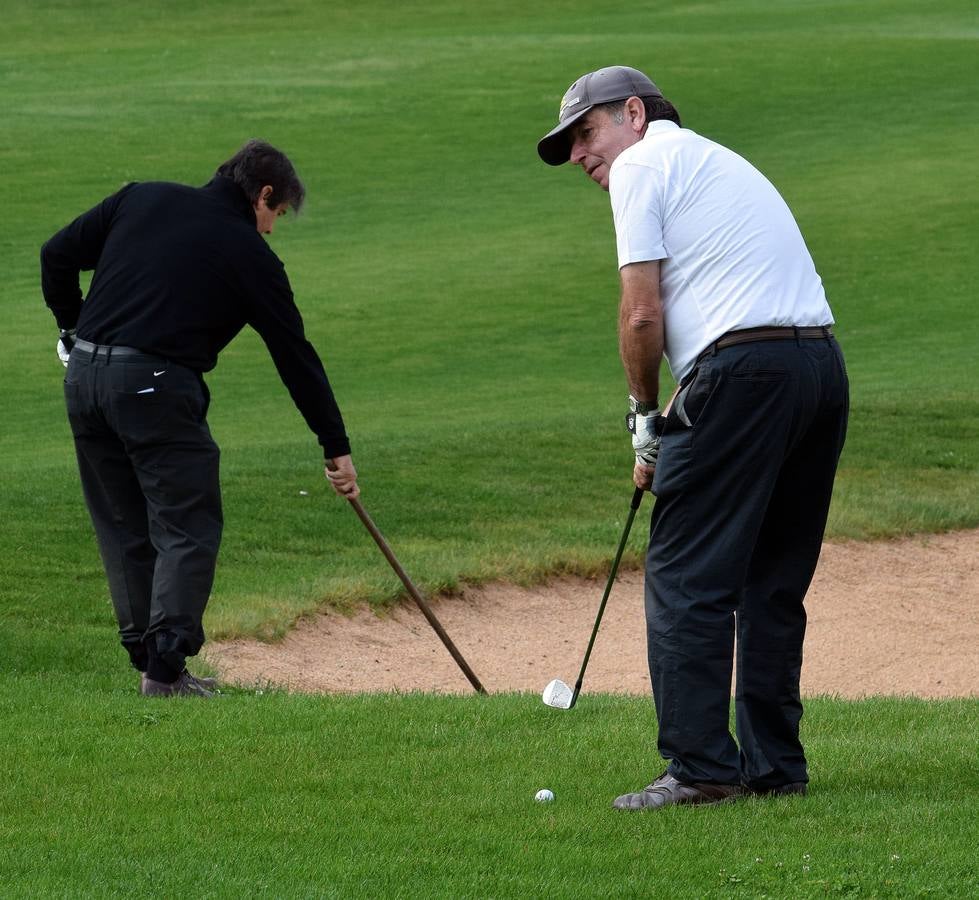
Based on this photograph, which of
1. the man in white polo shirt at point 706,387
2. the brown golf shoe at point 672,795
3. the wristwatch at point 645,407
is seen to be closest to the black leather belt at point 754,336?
the man in white polo shirt at point 706,387

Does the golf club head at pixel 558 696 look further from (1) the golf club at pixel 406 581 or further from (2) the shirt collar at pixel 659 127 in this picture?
(2) the shirt collar at pixel 659 127

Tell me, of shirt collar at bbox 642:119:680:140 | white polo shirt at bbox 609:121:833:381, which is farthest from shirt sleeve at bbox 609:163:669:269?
shirt collar at bbox 642:119:680:140

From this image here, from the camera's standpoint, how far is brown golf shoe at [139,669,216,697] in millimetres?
6695

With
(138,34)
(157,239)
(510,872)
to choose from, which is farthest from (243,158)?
(138,34)

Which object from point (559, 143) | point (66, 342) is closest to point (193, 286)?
point (66, 342)

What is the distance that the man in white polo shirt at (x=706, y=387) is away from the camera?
15.9 feet

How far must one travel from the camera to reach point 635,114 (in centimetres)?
510

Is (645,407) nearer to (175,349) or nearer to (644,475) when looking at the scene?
(644,475)

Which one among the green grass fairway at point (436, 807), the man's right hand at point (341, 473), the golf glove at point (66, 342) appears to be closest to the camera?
the green grass fairway at point (436, 807)

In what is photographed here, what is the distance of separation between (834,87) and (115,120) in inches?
615

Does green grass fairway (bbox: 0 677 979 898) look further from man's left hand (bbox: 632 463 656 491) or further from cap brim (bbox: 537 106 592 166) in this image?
cap brim (bbox: 537 106 592 166)

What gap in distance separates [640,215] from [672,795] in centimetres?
172

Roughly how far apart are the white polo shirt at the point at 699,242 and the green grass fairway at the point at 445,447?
1453 millimetres

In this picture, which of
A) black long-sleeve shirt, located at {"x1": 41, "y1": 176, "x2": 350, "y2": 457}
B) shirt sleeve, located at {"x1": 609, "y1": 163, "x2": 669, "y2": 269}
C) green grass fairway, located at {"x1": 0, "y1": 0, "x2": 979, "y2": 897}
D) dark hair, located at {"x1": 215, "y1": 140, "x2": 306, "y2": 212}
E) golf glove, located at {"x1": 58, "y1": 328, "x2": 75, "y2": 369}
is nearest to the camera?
green grass fairway, located at {"x1": 0, "y1": 0, "x2": 979, "y2": 897}
